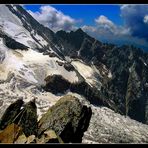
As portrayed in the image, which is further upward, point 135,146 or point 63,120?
point 63,120

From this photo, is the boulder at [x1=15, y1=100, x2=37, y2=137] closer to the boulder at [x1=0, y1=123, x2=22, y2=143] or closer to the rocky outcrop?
the rocky outcrop

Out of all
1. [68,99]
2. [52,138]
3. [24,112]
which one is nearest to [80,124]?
[68,99]

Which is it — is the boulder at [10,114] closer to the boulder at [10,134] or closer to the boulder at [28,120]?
the boulder at [28,120]

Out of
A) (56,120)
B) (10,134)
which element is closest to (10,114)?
(56,120)

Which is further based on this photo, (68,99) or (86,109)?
(86,109)

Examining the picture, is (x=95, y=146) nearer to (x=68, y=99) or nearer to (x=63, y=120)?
(x=63, y=120)

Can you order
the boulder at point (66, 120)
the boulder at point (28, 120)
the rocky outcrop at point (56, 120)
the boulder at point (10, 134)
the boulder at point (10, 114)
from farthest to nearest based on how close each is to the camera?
the boulder at point (66, 120) → the boulder at point (10, 114) → the rocky outcrop at point (56, 120) → the boulder at point (28, 120) → the boulder at point (10, 134)

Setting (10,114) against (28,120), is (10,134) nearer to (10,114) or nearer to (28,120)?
(28,120)

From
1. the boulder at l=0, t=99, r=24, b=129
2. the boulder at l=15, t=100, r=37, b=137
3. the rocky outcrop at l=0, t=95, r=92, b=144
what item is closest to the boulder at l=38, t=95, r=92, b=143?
the rocky outcrop at l=0, t=95, r=92, b=144

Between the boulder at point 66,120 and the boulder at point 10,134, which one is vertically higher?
the boulder at point 66,120

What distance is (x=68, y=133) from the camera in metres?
52.4

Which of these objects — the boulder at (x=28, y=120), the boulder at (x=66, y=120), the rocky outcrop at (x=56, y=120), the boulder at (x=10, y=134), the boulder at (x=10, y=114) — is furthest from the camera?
the boulder at (x=66, y=120)

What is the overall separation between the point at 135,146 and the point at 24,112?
36.0 m

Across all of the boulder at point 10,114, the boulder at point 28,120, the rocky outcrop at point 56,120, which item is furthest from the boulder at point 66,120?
the boulder at point 10,114
